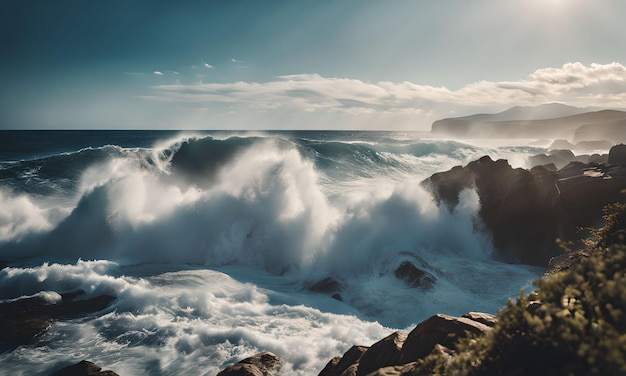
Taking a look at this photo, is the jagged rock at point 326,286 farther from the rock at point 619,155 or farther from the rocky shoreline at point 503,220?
the rock at point 619,155

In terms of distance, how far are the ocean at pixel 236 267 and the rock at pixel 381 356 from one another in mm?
2972

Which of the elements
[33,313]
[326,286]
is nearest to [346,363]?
[326,286]

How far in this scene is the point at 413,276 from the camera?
52.6 ft

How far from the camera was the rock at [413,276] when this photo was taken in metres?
Answer: 15.5

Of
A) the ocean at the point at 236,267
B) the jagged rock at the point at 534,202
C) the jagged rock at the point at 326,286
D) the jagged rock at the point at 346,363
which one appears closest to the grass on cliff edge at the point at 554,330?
the jagged rock at the point at 346,363

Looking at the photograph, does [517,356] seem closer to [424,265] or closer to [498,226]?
[424,265]

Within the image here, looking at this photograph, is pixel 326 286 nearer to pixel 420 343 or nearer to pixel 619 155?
pixel 420 343

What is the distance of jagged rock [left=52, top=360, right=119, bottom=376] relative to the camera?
895 centimetres

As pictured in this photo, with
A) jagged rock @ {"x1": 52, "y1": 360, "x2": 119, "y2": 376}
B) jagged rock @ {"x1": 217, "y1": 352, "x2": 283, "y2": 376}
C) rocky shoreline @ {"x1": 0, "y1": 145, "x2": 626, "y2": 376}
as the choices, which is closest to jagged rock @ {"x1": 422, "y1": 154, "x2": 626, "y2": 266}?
rocky shoreline @ {"x1": 0, "y1": 145, "x2": 626, "y2": 376}

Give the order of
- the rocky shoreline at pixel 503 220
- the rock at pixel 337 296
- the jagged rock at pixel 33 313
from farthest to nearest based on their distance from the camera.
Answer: the rock at pixel 337 296, the jagged rock at pixel 33 313, the rocky shoreline at pixel 503 220

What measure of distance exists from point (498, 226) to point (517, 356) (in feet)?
58.0

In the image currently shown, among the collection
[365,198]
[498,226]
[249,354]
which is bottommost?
[249,354]

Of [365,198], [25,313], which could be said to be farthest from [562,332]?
[365,198]

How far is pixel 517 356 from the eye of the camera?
4445 millimetres
